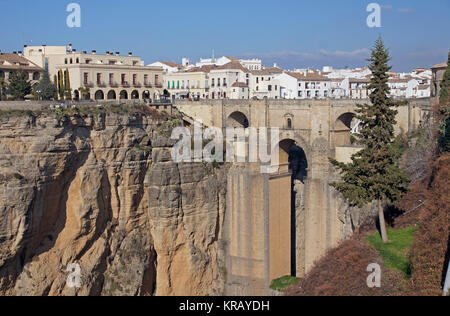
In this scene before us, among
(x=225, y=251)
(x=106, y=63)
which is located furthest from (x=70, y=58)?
(x=225, y=251)

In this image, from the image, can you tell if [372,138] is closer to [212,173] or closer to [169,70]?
[212,173]

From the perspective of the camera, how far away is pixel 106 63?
4097 centimetres

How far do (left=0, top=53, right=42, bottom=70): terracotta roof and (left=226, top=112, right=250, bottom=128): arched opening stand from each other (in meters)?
14.1

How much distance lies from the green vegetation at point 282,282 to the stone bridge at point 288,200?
46 centimetres

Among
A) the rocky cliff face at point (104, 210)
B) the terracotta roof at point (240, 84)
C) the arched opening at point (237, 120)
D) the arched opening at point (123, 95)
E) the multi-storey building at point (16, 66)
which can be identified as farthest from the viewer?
the terracotta roof at point (240, 84)

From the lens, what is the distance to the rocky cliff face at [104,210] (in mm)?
28156

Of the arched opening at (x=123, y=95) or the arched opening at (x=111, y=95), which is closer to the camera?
the arched opening at (x=111, y=95)

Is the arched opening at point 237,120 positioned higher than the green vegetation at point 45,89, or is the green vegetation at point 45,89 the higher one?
the green vegetation at point 45,89

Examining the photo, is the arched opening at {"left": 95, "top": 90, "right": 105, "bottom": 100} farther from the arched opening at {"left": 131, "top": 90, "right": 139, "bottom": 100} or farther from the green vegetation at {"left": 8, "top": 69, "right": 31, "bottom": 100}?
the green vegetation at {"left": 8, "top": 69, "right": 31, "bottom": 100}

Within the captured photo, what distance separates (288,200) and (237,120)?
7086 mm

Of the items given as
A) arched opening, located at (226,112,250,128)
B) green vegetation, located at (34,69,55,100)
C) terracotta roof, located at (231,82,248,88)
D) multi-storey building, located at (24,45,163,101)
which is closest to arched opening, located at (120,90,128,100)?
multi-storey building, located at (24,45,163,101)

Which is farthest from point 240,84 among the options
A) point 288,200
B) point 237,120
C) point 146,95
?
point 288,200

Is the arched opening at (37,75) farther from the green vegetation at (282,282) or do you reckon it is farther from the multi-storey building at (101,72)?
the green vegetation at (282,282)

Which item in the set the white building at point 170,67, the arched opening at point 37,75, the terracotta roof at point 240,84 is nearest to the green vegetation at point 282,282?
the terracotta roof at point 240,84
